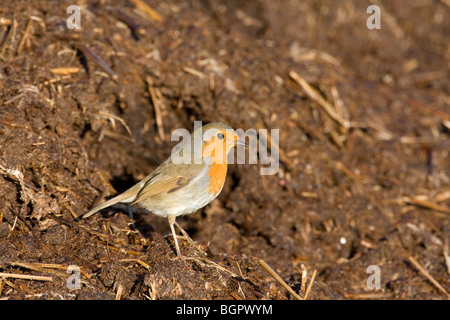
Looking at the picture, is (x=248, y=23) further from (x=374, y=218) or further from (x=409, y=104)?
(x=374, y=218)

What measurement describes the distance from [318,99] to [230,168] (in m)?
1.34

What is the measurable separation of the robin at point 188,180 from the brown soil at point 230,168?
23cm

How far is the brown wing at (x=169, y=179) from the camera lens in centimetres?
396

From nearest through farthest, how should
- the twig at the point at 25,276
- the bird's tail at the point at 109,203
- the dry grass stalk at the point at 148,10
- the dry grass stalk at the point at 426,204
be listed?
the twig at the point at 25,276, the bird's tail at the point at 109,203, the dry grass stalk at the point at 426,204, the dry grass stalk at the point at 148,10

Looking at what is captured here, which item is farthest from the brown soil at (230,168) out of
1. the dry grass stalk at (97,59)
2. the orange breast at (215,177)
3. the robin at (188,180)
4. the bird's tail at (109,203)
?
the orange breast at (215,177)

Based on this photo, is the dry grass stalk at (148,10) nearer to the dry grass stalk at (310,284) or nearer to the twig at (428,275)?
the dry grass stalk at (310,284)

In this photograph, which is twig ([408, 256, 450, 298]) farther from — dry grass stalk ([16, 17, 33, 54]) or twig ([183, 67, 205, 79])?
dry grass stalk ([16, 17, 33, 54])

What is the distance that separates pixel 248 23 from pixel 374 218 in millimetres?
3312

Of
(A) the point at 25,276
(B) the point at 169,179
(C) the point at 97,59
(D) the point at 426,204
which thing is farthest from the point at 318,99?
(A) the point at 25,276

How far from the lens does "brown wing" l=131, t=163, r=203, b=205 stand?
396 cm

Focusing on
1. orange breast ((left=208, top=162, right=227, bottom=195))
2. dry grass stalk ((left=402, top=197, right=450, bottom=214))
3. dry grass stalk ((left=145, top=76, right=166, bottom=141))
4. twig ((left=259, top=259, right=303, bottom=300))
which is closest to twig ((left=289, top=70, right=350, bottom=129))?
dry grass stalk ((left=402, top=197, right=450, bottom=214))

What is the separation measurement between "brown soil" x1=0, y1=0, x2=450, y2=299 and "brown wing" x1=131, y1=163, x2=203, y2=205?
11.4 inches

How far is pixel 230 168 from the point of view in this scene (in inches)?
197

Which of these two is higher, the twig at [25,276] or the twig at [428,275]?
the twig at [25,276]
